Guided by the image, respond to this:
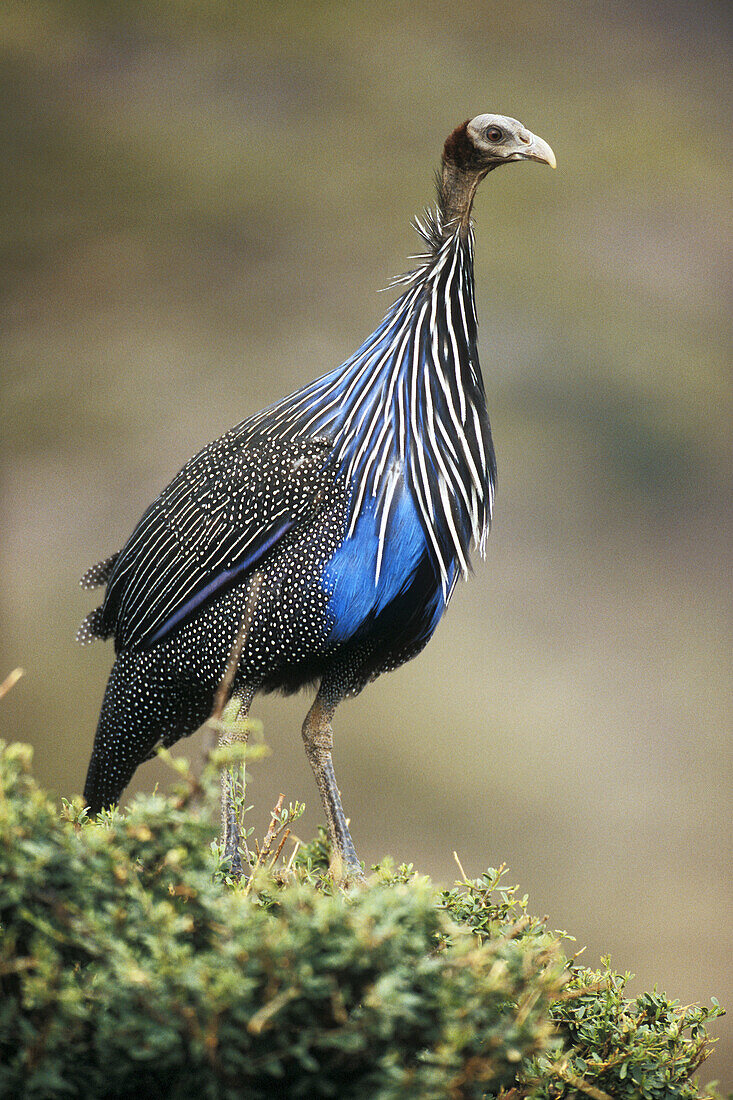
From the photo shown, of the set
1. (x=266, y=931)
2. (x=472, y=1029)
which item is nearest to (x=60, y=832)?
(x=266, y=931)

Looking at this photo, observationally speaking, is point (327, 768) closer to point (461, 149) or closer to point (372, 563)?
point (372, 563)

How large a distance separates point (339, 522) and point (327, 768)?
1.23ft

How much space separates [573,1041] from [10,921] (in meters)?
0.68

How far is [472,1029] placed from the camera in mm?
690

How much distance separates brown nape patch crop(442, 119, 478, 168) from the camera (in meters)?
1.38

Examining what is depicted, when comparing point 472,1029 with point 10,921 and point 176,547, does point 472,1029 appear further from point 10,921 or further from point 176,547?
point 176,547

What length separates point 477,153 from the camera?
54.5 inches

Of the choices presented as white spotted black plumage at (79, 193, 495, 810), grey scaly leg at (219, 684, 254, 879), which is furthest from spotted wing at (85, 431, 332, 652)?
grey scaly leg at (219, 684, 254, 879)

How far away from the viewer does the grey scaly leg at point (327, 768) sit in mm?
1393

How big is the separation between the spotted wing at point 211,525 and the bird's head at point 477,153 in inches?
15.5

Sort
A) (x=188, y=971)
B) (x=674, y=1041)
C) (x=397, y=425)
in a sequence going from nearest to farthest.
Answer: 1. (x=188, y=971)
2. (x=674, y=1041)
3. (x=397, y=425)

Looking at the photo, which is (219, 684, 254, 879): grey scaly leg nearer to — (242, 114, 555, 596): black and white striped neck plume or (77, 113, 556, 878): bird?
(77, 113, 556, 878): bird

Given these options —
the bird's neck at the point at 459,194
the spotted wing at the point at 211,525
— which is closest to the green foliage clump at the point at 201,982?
the spotted wing at the point at 211,525

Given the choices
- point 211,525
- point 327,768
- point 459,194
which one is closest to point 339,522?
point 211,525
